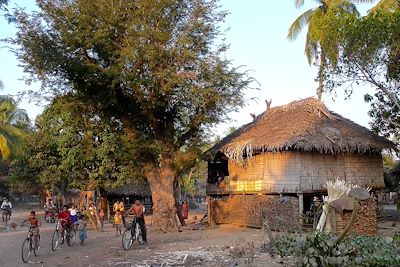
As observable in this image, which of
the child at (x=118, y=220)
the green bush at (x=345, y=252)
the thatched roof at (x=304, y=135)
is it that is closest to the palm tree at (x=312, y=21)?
the thatched roof at (x=304, y=135)

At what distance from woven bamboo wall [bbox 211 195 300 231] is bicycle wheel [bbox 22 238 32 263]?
8965 millimetres

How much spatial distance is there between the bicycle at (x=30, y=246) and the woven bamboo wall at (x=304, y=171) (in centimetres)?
1049

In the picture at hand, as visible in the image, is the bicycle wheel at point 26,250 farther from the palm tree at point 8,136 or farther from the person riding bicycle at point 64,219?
the palm tree at point 8,136

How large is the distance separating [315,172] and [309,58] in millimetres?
11576

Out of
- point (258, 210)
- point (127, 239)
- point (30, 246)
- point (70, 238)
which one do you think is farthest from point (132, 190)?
point (30, 246)

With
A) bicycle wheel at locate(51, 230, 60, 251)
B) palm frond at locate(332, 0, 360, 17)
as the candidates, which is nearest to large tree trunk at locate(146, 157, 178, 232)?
bicycle wheel at locate(51, 230, 60, 251)

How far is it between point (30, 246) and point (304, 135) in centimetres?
1158

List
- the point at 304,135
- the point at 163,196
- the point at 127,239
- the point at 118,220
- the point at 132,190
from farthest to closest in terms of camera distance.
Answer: the point at 132,190 → the point at 163,196 → the point at 118,220 → the point at 304,135 → the point at 127,239

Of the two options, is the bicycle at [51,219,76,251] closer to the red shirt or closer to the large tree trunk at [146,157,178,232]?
the red shirt

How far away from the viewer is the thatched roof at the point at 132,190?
34.7 m

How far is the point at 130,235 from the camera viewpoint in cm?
1444

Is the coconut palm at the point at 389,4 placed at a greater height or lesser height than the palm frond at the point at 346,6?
lesser

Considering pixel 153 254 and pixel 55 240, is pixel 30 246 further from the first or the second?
pixel 153 254

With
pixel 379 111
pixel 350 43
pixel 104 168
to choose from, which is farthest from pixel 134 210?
pixel 104 168
